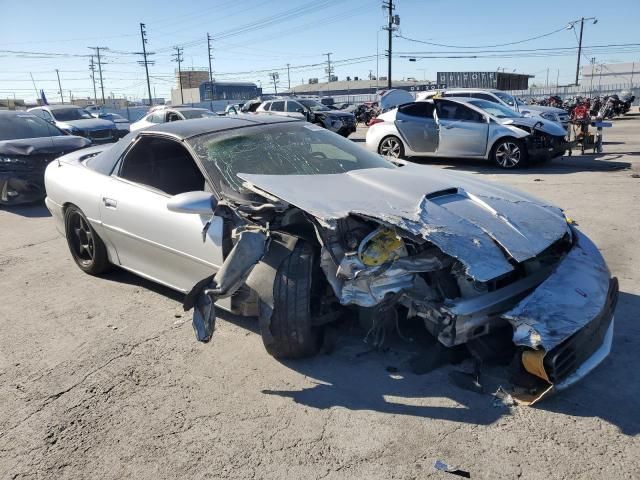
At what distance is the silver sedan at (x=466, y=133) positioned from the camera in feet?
33.9

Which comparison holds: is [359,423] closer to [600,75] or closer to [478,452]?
[478,452]

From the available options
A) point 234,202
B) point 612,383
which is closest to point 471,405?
point 612,383

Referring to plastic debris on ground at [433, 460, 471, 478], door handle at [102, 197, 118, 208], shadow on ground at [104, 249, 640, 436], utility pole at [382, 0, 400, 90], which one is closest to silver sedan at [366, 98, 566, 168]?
shadow on ground at [104, 249, 640, 436]

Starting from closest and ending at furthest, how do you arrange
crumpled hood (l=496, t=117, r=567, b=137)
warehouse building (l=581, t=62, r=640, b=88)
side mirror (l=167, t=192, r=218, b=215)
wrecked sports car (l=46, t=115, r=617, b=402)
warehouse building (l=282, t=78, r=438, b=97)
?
1. wrecked sports car (l=46, t=115, r=617, b=402)
2. side mirror (l=167, t=192, r=218, b=215)
3. crumpled hood (l=496, t=117, r=567, b=137)
4. warehouse building (l=581, t=62, r=640, b=88)
5. warehouse building (l=282, t=78, r=438, b=97)

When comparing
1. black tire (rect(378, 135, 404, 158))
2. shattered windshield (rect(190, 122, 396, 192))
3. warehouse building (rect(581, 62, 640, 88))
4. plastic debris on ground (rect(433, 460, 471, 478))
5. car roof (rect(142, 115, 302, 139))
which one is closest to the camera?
plastic debris on ground (rect(433, 460, 471, 478))

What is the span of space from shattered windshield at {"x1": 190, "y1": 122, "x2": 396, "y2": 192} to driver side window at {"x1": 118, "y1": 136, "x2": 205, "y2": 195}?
0.92 feet

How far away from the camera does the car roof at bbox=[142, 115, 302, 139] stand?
402cm

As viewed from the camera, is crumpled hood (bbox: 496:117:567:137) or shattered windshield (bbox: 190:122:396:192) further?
crumpled hood (bbox: 496:117:567:137)

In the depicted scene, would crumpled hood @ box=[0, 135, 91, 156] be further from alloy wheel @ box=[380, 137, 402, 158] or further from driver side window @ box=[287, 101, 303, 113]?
driver side window @ box=[287, 101, 303, 113]

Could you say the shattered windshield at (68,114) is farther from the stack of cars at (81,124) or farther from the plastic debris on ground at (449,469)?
the plastic debris on ground at (449,469)

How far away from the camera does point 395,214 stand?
2822 millimetres

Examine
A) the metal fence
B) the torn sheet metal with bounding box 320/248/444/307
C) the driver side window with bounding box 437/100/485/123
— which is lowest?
the torn sheet metal with bounding box 320/248/444/307

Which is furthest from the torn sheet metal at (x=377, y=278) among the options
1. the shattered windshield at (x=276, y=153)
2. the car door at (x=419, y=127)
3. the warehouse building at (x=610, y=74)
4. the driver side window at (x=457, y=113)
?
the warehouse building at (x=610, y=74)

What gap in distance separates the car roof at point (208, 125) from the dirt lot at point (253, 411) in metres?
1.40
